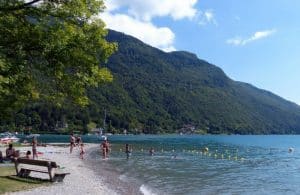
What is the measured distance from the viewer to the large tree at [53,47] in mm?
10352

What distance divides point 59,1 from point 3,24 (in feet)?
4.92

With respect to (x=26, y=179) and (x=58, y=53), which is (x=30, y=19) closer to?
(x=58, y=53)

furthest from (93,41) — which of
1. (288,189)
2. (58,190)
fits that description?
(288,189)

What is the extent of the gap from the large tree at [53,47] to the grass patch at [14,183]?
9.17m

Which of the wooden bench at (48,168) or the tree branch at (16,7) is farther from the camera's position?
the wooden bench at (48,168)

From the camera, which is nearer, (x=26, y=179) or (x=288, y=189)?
(x=26, y=179)

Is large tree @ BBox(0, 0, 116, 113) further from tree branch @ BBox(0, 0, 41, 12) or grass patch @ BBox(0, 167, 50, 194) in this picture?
grass patch @ BBox(0, 167, 50, 194)

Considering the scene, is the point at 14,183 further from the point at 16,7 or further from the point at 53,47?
the point at 16,7

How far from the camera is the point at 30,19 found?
11195 mm

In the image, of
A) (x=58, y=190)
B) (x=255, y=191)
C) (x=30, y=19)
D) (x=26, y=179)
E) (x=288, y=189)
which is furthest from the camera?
(x=288, y=189)

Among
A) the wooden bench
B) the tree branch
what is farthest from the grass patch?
the tree branch

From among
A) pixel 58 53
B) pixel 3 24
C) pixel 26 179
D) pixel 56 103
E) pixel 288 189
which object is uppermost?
pixel 3 24

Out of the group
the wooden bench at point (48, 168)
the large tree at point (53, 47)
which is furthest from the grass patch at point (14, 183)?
the large tree at point (53, 47)

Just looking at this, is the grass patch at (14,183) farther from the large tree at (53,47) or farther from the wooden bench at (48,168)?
the large tree at (53,47)
